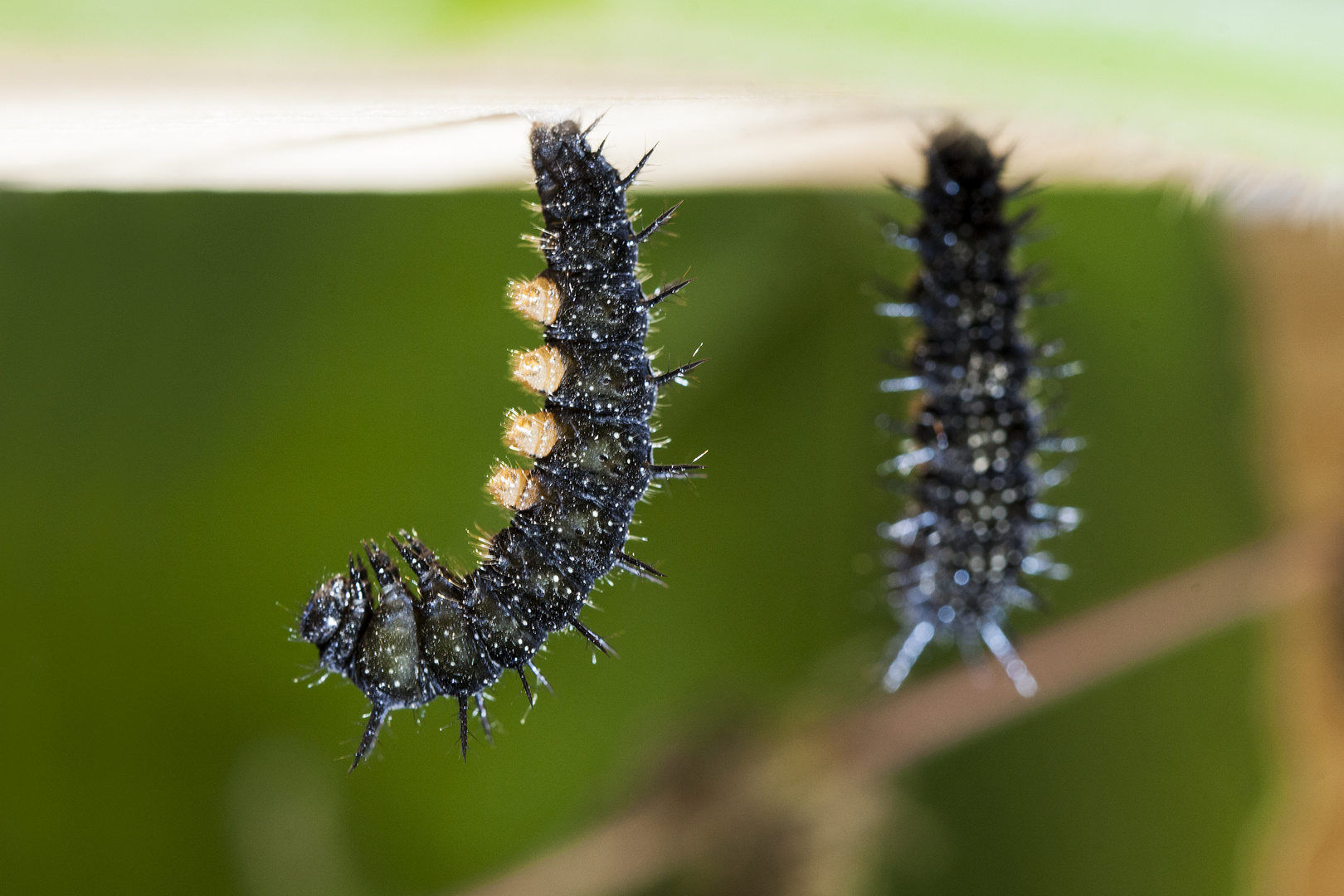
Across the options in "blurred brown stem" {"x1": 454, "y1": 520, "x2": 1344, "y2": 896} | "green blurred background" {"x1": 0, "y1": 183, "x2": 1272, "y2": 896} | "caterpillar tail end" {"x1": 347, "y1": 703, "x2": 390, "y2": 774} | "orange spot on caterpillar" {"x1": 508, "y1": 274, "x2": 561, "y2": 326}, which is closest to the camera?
"orange spot on caterpillar" {"x1": 508, "y1": 274, "x2": 561, "y2": 326}

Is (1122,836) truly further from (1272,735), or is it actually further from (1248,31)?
(1248,31)

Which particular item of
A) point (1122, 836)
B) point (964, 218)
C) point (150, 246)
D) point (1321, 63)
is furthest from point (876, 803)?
point (1321, 63)

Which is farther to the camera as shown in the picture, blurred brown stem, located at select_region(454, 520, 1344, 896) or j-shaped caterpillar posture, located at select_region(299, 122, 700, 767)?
blurred brown stem, located at select_region(454, 520, 1344, 896)

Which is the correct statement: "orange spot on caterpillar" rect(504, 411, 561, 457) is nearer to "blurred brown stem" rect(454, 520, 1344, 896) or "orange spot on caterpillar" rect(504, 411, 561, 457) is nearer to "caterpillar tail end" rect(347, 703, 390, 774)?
"caterpillar tail end" rect(347, 703, 390, 774)

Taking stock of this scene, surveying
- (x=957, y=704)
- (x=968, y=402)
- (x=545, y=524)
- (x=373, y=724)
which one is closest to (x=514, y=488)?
(x=545, y=524)

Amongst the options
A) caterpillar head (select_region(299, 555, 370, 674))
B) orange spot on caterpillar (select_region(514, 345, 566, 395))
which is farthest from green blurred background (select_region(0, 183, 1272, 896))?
orange spot on caterpillar (select_region(514, 345, 566, 395))

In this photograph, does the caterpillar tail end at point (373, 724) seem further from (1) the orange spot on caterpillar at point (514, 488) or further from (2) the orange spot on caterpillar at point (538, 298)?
(2) the orange spot on caterpillar at point (538, 298)
